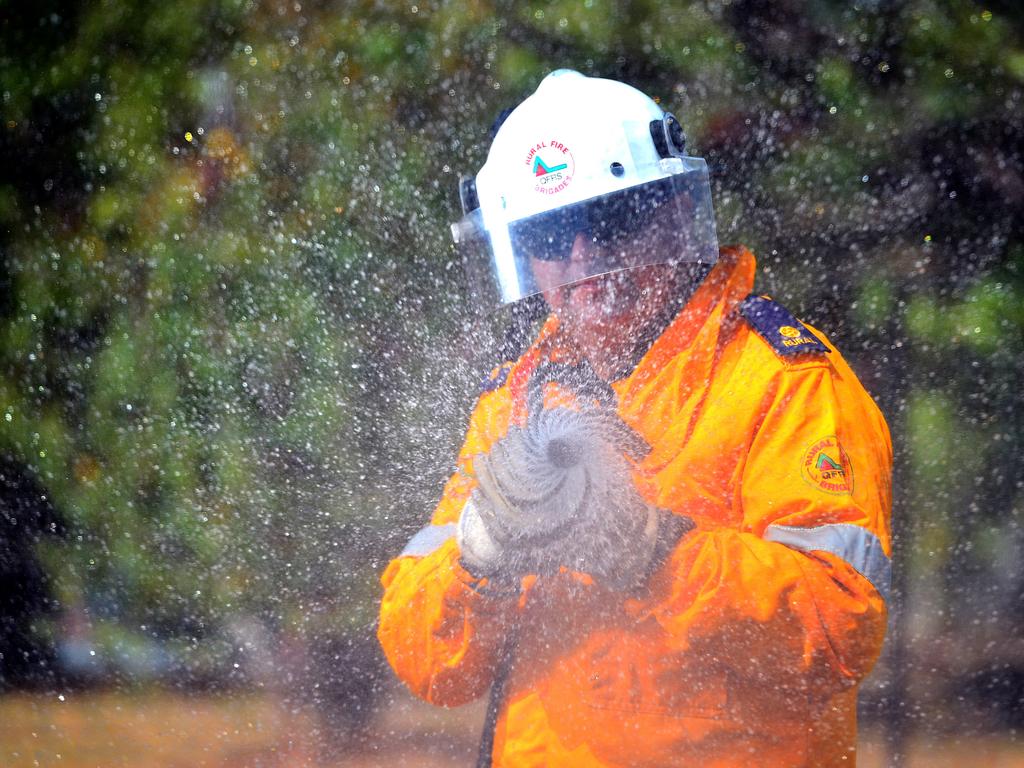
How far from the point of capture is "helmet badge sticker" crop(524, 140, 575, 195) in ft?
7.10

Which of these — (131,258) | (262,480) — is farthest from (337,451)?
(131,258)

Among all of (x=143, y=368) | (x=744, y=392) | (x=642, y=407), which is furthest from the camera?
(x=143, y=368)

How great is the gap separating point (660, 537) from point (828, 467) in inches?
10.6

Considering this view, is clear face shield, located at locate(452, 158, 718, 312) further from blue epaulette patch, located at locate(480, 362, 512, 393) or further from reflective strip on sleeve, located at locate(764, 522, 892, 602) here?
reflective strip on sleeve, located at locate(764, 522, 892, 602)

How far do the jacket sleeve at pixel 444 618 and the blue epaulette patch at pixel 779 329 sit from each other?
0.48 m

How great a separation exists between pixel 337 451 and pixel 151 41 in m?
1.45

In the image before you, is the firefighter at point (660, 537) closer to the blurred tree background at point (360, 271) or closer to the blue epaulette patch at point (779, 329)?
the blue epaulette patch at point (779, 329)

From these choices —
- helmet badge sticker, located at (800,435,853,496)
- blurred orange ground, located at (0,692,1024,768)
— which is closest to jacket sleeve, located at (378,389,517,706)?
helmet badge sticker, located at (800,435,853,496)

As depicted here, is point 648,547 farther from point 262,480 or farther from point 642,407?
point 262,480

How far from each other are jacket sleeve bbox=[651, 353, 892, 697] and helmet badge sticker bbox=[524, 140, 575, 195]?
0.65 m

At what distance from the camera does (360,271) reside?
11.7 feet

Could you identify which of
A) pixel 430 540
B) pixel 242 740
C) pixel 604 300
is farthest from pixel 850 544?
pixel 242 740

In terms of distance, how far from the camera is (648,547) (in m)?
1.68

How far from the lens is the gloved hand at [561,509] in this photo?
1.69 metres
